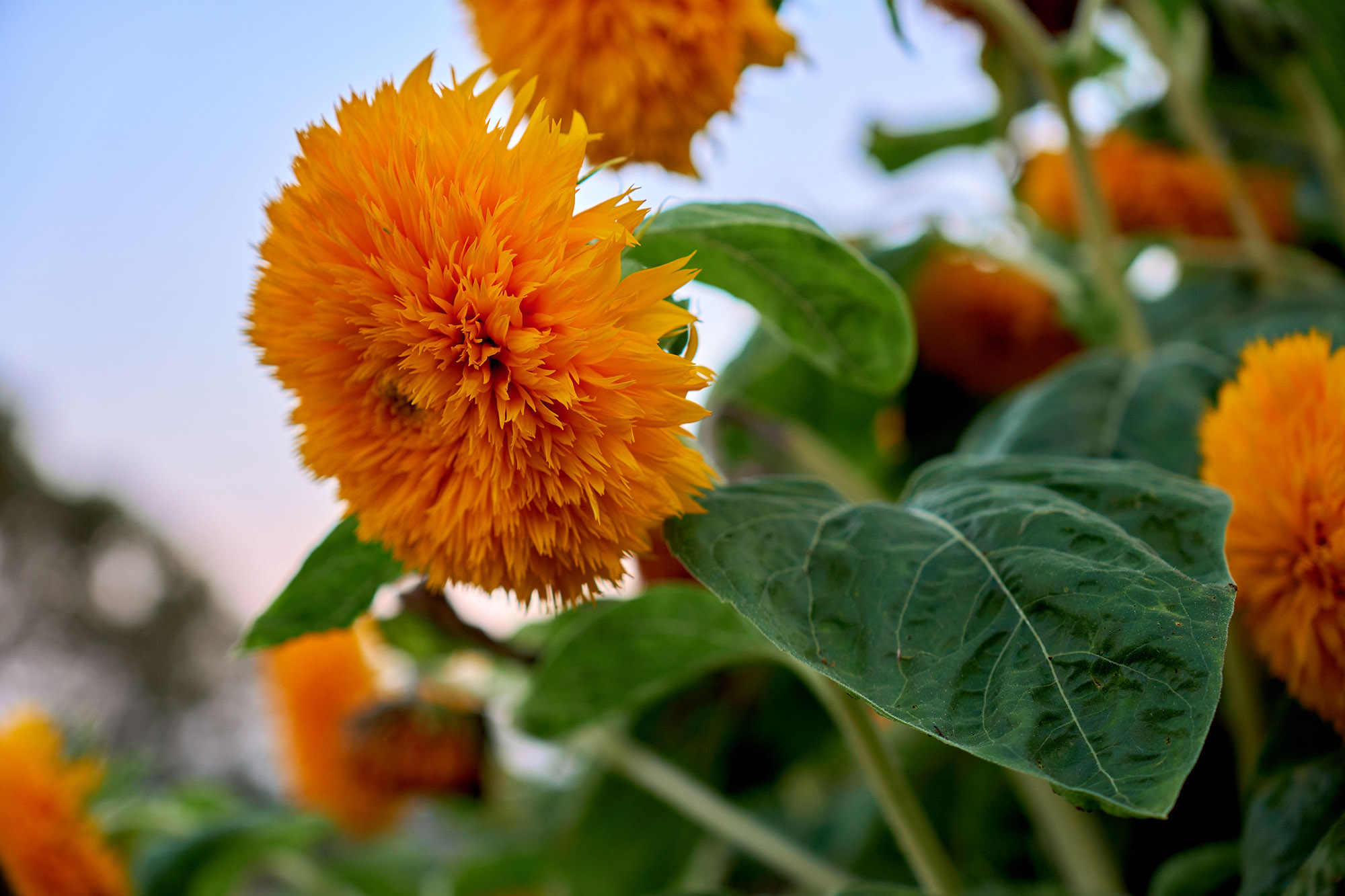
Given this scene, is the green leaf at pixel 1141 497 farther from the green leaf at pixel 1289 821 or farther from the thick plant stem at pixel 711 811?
the thick plant stem at pixel 711 811

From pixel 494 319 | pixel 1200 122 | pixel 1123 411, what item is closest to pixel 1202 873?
pixel 1123 411

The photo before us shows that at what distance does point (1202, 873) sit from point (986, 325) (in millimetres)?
439

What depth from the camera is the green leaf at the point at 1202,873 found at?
1.16 feet

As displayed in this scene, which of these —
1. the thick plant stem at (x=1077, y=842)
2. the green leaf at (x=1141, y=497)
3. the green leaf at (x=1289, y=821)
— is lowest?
the thick plant stem at (x=1077, y=842)

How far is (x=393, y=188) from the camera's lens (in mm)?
240

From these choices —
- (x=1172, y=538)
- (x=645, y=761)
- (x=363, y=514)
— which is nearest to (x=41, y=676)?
(x=645, y=761)

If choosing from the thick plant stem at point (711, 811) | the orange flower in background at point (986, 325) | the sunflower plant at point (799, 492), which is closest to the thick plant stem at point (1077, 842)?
the sunflower plant at point (799, 492)

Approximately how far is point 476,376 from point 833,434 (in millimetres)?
488

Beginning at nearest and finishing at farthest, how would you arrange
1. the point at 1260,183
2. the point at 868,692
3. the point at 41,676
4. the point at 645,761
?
the point at 868,692 < the point at 645,761 < the point at 1260,183 < the point at 41,676

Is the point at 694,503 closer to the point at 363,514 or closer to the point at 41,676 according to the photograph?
the point at 363,514

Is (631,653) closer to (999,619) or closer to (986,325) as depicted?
(999,619)

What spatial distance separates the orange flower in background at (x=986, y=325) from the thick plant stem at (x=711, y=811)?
36 centimetres

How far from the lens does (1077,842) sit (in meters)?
0.44

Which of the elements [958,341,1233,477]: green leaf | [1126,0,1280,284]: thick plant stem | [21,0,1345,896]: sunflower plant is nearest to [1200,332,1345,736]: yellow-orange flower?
[21,0,1345,896]: sunflower plant
